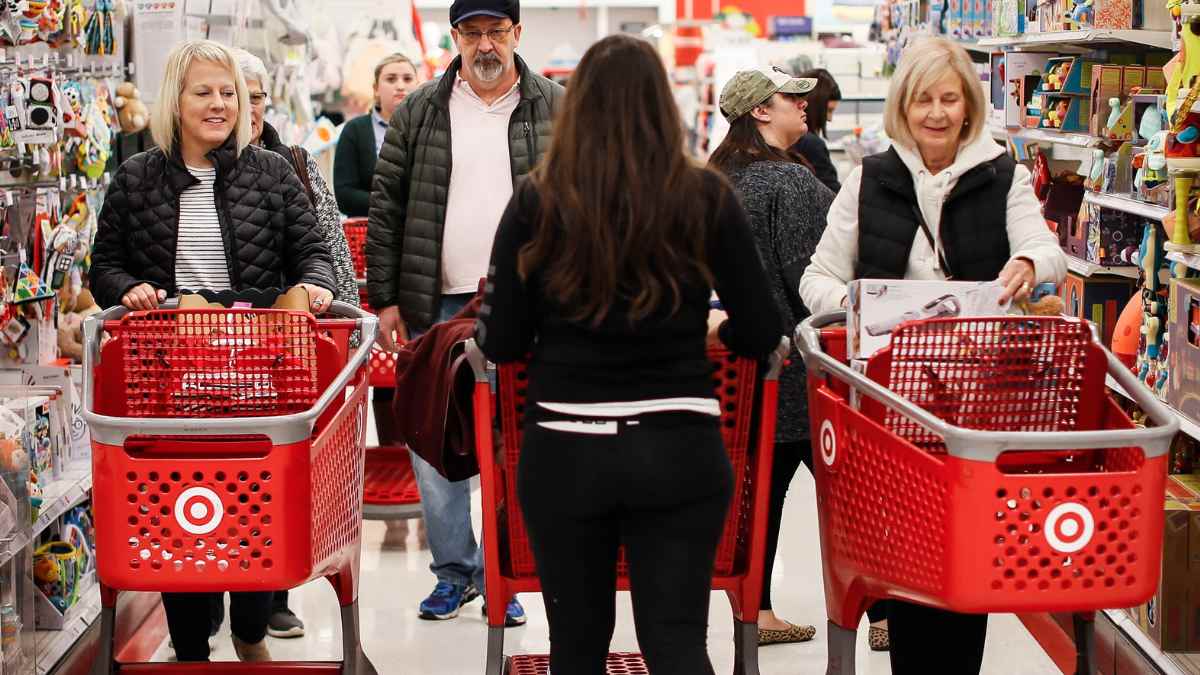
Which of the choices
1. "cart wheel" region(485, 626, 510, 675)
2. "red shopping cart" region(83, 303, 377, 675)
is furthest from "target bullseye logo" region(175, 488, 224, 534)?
"cart wheel" region(485, 626, 510, 675)

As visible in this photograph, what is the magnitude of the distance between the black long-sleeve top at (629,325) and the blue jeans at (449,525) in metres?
1.69

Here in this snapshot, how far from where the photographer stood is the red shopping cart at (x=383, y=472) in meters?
5.33

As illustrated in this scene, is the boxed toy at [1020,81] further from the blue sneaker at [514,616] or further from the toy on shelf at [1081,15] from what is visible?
the blue sneaker at [514,616]

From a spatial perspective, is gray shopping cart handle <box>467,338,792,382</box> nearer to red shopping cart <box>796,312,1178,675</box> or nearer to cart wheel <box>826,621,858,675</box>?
red shopping cart <box>796,312,1178,675</box>

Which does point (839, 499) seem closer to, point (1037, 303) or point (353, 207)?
point (1037, 303)

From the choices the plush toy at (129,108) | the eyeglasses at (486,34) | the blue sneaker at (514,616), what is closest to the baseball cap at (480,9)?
the eyeglasses at (486,34)

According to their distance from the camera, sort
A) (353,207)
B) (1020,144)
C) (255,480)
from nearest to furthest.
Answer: (255,480) → (1020,144) → (353,207)

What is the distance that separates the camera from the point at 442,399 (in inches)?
121

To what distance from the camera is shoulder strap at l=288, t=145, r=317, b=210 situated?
4.11 metres

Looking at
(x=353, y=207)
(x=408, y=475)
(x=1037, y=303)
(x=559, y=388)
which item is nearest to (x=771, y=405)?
(x=559, y=388)

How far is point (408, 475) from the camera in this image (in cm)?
569

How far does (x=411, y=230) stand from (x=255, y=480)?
1.42m

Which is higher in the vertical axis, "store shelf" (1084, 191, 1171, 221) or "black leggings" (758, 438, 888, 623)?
"store shelf" (1084, 191, 1171, 221)

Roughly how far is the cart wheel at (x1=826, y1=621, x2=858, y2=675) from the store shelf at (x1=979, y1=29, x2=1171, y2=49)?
2.00m
